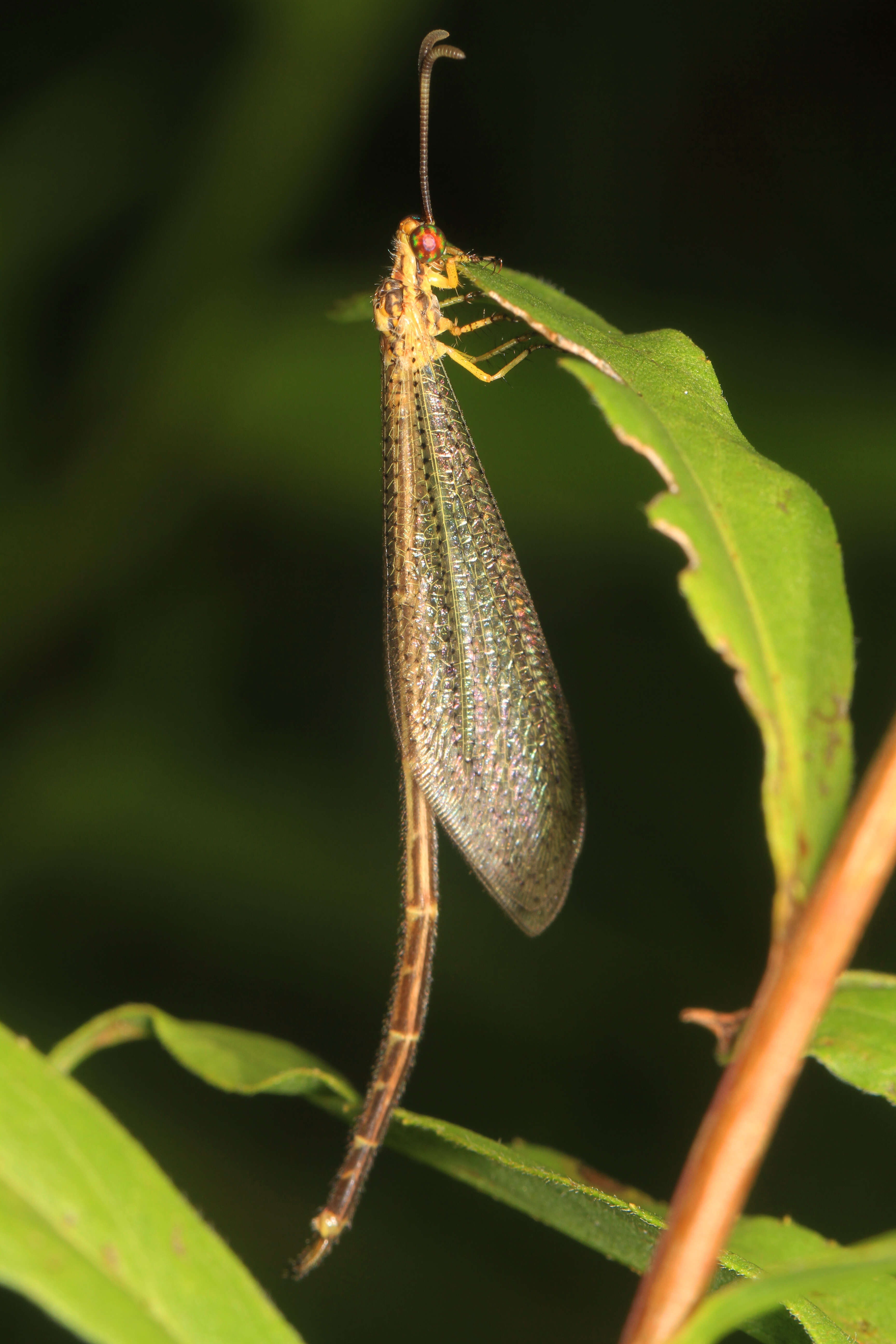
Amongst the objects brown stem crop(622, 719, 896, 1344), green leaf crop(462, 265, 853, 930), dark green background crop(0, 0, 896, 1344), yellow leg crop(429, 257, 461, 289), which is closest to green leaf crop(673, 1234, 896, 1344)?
brown stem crop(622, 719, 896, 1344)

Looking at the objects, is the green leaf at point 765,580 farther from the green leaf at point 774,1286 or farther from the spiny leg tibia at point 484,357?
the spiny leg tibia at point 484,357

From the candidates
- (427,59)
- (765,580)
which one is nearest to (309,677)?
(427,59)

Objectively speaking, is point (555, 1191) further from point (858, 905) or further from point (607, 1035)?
point (607, 1035)

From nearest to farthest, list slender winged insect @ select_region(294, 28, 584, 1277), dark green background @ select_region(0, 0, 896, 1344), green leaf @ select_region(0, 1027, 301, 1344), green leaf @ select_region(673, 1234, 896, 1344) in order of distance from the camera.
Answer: green leaf @ select_region(673, 1234, 896, 1344)
green leaf @ select_region(0, 1027, 301, 1344)
slender winged insect @ select_region(294, 28, 584, 1277)
dark green background @ select_region(0, 0, 896, 1344)

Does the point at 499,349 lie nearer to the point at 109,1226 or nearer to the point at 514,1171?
the point at 514,1171

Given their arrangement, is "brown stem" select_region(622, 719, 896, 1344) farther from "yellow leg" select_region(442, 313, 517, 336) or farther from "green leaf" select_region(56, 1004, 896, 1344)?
"yellow leg" select_region(442, 313, 517, 336)

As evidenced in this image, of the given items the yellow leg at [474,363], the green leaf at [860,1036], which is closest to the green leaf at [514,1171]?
the green leaf at [860,1036]

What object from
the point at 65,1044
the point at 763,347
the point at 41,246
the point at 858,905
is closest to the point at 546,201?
the point at 763,347
